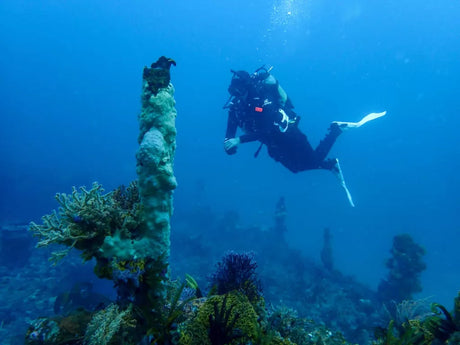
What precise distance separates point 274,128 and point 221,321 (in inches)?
287

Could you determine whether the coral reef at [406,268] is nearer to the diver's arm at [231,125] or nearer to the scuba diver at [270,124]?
the scuba diver at [270,124]

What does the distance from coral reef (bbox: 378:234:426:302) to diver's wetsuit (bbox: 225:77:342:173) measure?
7308 millimetres

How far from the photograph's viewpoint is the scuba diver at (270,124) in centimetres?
900

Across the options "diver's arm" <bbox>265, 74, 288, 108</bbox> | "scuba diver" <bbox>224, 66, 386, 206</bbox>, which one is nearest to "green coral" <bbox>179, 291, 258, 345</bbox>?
"scuba diver" <bbox>224, 66, 386, 206</bbox>

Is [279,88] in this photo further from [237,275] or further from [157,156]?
[157,156]

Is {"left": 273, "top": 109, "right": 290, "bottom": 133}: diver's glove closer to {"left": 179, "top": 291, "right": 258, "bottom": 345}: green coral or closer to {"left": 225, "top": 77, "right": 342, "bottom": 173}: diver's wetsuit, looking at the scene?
{"left": 225, "top": 77, "right": 342, "bottom": 173}: diver's wetsuit

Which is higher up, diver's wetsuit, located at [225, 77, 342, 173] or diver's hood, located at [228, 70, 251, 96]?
diver's hood, located at [228, 70, 251, 96]

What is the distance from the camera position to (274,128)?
9.27 metres

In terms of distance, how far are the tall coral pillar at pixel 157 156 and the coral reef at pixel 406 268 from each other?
14494 mm

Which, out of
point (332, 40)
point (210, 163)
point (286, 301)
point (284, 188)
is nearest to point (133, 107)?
point (210, 163)

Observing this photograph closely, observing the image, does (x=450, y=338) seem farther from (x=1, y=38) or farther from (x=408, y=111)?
(x=1, y=38)

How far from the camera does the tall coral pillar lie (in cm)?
309

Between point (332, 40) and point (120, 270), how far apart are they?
16211 cm

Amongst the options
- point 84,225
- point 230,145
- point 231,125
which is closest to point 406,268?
point 231,125
